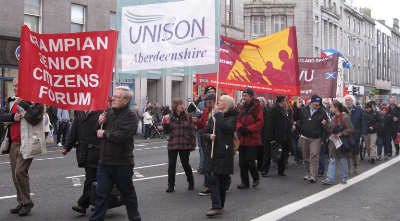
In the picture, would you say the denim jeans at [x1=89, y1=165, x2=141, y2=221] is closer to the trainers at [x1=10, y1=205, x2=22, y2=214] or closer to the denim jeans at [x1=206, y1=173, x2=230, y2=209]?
the denim jeans at [x1=206, y1=173, x2=230, y2=209]

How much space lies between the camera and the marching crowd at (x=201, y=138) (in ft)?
18.8

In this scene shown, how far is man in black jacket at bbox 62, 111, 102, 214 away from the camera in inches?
258

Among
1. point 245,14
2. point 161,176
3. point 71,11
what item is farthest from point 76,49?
point 245,14

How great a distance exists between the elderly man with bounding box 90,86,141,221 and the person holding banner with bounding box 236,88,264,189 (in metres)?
3.60

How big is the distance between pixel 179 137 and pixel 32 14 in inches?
663

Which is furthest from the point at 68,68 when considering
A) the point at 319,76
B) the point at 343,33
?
the point at 343,33

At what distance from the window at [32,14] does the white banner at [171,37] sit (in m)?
16.4

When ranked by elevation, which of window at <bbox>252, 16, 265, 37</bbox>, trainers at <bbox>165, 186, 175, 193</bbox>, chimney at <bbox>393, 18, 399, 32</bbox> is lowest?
trainers at <bbox>165, 186, 175, 193</bbox>

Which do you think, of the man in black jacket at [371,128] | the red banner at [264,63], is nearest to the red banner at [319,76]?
the man in black jacket at [371,128]

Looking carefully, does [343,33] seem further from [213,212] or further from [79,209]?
[79,209]

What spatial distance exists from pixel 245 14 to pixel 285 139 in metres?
43.0

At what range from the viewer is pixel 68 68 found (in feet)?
20.9

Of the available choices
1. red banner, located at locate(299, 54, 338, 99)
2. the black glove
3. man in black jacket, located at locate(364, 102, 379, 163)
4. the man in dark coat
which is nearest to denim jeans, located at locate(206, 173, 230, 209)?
the black glove

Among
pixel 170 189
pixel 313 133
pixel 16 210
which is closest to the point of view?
pixel 16 210
